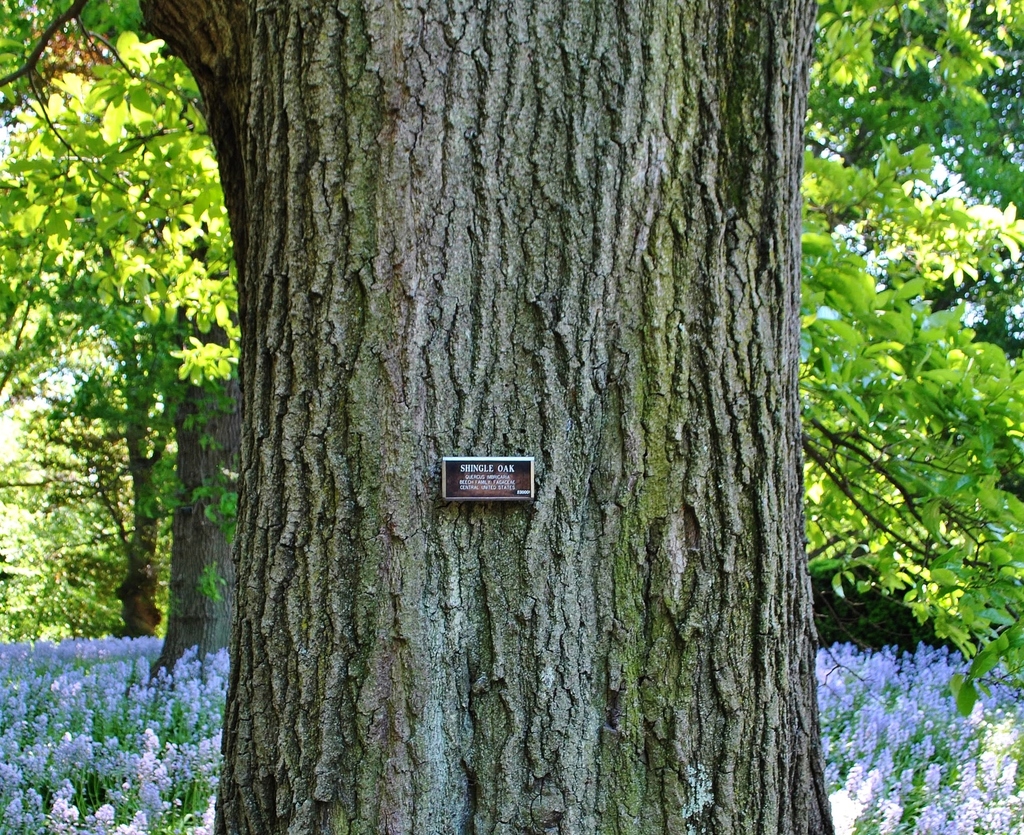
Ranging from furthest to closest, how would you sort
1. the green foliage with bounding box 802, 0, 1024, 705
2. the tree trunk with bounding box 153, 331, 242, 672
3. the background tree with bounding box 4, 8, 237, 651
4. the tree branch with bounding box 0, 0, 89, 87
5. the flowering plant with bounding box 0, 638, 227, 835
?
the tree trunk with bounding box 153, 331, 242, 672, the flowering plant with bounding box 0, 638, 227, 835, the background tree with bounding box 4, 8, 237, 651, the tree branch with bounding box 0, 0, 89, 87, the green foliage with bounding box 802, 0, 1024, 705

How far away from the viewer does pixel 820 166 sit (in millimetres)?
3701

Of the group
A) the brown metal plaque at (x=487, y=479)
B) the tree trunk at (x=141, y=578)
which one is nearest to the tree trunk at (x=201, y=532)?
the brown metal plaque at (x=487, y=479)

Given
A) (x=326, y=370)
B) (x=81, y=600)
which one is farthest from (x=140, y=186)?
(x=81, y=600)

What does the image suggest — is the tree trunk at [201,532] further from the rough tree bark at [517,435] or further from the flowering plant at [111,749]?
the rough tree bark at [517,435]

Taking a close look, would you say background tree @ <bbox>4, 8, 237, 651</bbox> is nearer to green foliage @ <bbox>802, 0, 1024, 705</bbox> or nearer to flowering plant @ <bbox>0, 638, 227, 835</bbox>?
flowering plant @ <bbox>0, 638, 227, 835</bbox>

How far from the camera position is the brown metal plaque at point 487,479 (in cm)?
180

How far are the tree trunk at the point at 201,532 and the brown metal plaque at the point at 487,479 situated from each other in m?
5.70

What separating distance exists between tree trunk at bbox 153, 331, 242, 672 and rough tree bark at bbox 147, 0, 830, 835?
5.54m

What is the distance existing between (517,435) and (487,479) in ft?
0.36

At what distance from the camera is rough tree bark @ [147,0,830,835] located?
181 centimetres

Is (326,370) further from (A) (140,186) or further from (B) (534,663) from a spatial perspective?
(A) (140,186)

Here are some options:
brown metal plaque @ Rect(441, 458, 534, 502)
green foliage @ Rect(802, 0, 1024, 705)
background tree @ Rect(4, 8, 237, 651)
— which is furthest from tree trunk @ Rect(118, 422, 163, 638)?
brown metal plaque @ Rect(441, 458, 534, 502)

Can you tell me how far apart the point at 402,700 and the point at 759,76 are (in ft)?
4.98

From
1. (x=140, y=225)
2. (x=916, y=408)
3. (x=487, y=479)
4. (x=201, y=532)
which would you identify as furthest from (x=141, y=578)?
(x=487, y=479)
